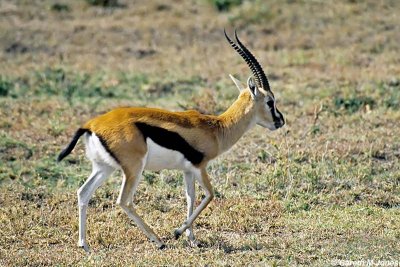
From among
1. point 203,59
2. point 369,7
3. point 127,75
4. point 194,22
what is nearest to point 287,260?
point 127,75

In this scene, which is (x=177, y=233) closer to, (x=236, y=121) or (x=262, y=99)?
(x=236, y=121)

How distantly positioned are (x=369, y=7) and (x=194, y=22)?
4071 millimetres

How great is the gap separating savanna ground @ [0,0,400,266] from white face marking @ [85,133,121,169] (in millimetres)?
698

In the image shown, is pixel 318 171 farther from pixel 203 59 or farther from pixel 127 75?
pixel 203 59

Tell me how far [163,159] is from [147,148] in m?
0.20

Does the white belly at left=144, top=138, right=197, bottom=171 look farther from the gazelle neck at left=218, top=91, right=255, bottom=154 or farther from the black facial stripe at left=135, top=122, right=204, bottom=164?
the gazelle neck at left=218, top=91, right=255, bottom=154

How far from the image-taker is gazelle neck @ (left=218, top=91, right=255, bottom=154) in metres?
7.60

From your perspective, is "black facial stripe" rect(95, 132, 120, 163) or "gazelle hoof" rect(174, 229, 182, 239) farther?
"gazelle hoof" rect(174, 229, 182, 239)

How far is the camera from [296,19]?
18031 mm

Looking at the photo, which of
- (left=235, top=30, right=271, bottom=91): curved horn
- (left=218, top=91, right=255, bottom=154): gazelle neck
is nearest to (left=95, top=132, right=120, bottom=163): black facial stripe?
(left=218, top=91, right=255, bottom=154): gazelle neck

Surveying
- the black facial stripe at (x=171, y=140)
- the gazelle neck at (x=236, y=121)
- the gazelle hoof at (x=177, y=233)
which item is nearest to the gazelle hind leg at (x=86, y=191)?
the black facial stripe at (x=171, y=140)

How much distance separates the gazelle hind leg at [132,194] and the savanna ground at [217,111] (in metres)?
0.11

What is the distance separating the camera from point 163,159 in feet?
23.1

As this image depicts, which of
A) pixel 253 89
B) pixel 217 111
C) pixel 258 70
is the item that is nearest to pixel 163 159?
pixel 253 89
